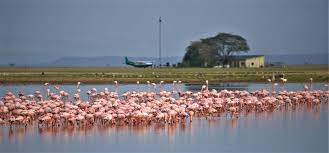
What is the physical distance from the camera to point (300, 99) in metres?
27.7

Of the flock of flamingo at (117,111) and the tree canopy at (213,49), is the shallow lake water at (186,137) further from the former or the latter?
the tree canopy at (213,49)

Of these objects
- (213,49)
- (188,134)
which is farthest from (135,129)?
(213,49)

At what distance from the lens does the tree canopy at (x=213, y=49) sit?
311ft

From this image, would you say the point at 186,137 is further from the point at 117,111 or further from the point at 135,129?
the point at 117,111

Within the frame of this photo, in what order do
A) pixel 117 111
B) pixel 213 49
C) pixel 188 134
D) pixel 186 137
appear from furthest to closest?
pixel 213 49
pixel 117 111
pixel 188 134
pixel 186 137

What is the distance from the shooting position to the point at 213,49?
97625 mm

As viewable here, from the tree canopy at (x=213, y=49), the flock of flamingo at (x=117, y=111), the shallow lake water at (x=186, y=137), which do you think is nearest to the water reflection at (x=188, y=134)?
the shallow lake water at (x=186, y=137)

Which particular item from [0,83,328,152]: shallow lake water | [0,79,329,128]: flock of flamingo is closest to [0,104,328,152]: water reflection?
[0,83,328,152]: shallow lake water

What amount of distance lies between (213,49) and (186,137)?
258 ft

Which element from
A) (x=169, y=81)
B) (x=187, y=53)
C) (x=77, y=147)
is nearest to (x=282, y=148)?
(x=77, y=147)

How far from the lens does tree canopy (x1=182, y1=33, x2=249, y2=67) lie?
311 feet

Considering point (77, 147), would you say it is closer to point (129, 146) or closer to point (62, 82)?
point (129, 146)

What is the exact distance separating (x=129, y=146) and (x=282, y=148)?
373 centimetres

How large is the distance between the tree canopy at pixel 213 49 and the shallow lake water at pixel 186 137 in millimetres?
71974
